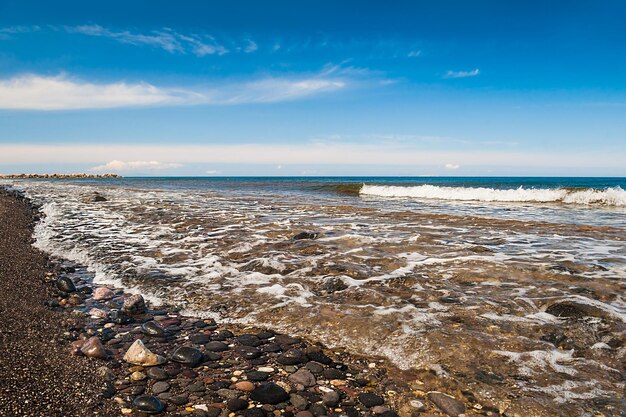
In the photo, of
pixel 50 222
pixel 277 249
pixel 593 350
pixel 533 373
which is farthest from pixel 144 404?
pixel 50 222

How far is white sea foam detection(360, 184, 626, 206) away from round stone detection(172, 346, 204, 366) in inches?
1092

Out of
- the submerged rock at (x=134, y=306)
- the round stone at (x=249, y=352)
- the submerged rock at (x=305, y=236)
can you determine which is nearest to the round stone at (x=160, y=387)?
the round stone at (x=249, y=352)

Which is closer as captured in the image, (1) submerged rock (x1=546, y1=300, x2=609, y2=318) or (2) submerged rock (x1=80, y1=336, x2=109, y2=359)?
(2) submerged rock (x1=80, y1=336, x2=109, y2=359)

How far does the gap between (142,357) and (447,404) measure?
278 centimetres

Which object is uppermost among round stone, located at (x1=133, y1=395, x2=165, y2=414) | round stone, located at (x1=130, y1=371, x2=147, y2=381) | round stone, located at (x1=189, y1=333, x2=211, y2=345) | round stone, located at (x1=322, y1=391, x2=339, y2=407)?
round stone, located at (x1=133, y1=395, x2=165, y2=414)

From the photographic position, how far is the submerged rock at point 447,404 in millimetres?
3059

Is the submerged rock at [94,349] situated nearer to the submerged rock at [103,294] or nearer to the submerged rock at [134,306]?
the submerged rock at [134,306]

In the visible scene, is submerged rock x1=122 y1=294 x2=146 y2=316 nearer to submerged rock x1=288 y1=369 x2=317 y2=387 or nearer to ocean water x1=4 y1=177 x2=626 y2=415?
ocean water x1=4 y1=177 x2=626 y2=415

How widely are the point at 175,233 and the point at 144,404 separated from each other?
8.78 metres

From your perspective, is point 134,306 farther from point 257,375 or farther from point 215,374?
point 257,375

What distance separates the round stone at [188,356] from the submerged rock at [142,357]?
133mm

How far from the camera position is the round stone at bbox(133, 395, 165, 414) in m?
3.00

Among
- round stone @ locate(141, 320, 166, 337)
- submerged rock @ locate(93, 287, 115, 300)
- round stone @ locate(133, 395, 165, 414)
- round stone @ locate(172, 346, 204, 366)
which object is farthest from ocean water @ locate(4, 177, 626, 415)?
round stone @ locate(133, 395, 165, 414)

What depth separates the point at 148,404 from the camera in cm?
305
